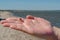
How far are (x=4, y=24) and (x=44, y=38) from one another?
25.4 inches

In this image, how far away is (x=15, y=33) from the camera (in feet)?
11.1

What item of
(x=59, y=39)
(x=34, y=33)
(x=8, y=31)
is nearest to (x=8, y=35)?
(x=8, y=31)

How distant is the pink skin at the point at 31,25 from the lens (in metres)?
3.32

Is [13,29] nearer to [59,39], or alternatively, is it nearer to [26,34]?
[26,34]

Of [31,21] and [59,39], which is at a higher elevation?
[31,21]

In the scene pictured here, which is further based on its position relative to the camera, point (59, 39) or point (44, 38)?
point (59, 39)

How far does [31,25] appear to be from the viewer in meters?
3.43

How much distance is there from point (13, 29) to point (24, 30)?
0.19 m

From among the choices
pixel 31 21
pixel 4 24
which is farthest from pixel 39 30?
pixel 4 24

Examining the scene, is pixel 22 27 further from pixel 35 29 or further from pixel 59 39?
pixel 59 39

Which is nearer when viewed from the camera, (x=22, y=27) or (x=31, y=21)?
(x=22, y=27)

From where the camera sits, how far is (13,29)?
11.3ft

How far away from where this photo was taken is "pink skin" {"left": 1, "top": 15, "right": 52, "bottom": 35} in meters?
3.32

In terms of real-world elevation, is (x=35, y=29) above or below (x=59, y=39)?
above
